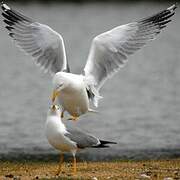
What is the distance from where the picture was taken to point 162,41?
37.9 metres

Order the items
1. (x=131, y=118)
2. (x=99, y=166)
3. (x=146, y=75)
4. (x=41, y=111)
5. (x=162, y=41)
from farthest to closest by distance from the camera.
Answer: (x=162, y=41) → (x=146, y=75) → (x=41, y=111) → (x=131, y=118) → (x=99, y=166)

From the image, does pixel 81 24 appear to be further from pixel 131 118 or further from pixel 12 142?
pixel 12 142

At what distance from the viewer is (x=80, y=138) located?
352 inches

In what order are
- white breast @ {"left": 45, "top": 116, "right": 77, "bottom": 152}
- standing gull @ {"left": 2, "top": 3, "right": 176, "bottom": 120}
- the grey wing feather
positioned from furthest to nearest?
standing gull @ {"left": 2, "top": 3, "right": 176, "bottom": 120}
the grey wing feather
white breast @ {"left": 45, "top": 116, "right": 77, "bottom": 152}

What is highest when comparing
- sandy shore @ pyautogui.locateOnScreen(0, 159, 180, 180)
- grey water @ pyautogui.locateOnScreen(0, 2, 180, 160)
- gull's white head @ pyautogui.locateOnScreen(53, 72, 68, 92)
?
gull's white head @ pyautogui.locateOnScreen(53, 72, 68, 92)

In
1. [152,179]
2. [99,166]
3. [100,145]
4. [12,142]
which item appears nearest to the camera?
[152,179]

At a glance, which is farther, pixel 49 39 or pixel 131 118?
pixel 131 118

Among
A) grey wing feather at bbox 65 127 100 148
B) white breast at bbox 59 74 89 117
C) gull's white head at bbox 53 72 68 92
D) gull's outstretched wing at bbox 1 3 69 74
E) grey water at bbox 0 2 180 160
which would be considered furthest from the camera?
grey water at bbox 0 2 180 160

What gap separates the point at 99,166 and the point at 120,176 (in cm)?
131

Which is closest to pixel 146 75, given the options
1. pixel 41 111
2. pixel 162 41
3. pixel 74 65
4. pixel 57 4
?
pixel 74 65

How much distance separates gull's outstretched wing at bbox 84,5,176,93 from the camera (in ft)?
35.8

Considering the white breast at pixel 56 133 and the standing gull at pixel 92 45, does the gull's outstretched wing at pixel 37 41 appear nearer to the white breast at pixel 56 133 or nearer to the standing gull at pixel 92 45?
the standing gull at pixel 92 45

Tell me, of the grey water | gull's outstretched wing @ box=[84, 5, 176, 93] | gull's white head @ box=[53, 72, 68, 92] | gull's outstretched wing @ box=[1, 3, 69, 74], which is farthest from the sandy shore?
the grey water

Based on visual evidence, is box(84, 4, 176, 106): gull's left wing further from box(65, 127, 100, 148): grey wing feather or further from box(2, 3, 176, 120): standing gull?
box(65, 127, 100, 148): grey wing feather
